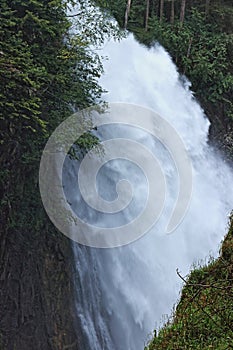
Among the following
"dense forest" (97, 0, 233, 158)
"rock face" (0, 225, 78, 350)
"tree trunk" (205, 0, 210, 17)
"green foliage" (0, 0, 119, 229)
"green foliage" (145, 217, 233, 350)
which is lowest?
"green foliage" (145, 217, 233, 350)

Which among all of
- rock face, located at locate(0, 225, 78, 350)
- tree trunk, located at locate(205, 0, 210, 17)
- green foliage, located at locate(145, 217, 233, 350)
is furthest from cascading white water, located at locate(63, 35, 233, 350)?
tree trunk, located at locate(205, 0, 210, 17)

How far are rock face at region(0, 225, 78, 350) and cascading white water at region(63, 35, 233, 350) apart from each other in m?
0.26

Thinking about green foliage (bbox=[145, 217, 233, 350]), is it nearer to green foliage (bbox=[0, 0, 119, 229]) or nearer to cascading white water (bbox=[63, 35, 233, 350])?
cascading white water (bbox=[63, 35, 233, 350])

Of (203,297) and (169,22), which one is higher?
(169,22)

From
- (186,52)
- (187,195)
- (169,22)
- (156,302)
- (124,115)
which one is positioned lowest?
(156,302)

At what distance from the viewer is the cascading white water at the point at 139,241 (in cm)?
865

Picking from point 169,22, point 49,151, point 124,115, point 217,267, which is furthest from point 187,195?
point 169,22

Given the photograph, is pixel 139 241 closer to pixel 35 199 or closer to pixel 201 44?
pixel 35 199

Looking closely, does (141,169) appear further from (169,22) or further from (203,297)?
(169,22)

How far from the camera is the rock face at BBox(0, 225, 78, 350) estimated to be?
328 inches

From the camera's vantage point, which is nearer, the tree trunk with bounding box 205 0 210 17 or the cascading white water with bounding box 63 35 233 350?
the cascading white water with bounding box 63 35 233 350

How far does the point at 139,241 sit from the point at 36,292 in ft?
7.07

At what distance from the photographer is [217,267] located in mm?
5473

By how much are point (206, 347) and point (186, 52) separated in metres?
11.8
